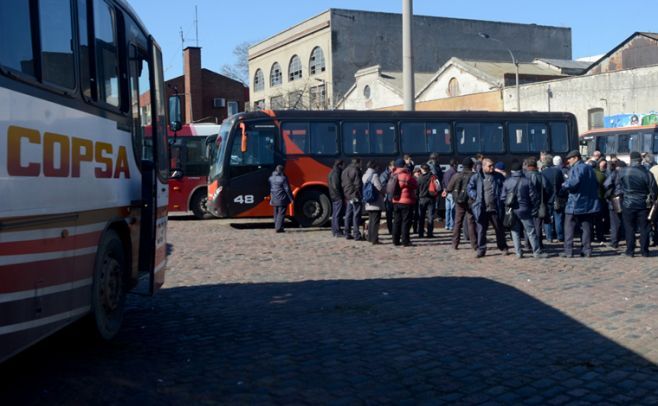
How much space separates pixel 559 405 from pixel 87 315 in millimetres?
3928

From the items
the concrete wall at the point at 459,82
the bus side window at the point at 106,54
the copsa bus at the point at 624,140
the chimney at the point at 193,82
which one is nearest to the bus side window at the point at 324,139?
the bus side window at the point at 106,54

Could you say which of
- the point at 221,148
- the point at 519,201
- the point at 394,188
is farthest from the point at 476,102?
the point at 519,201

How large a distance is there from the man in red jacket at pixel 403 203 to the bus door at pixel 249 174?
19.3 feet

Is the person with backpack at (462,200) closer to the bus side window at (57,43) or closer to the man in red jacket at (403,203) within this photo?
the man in red jacket at (403,203)

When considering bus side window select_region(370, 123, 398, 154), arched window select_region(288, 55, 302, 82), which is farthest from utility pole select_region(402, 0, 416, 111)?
arched window select_region(288, 55, 302, 82)

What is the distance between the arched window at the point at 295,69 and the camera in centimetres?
7281

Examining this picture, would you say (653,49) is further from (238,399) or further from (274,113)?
(238,399)

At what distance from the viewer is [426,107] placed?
56.8 metres

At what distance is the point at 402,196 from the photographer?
15.9 metres

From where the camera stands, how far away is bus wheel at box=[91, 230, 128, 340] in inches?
257

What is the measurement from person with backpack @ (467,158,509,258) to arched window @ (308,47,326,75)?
55922 mm

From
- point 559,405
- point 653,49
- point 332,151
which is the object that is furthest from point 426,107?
point 559,405

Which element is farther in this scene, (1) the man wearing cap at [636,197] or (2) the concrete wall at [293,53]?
(2) the concrete wall at [293,53]

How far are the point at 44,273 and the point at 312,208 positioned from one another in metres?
16.6
